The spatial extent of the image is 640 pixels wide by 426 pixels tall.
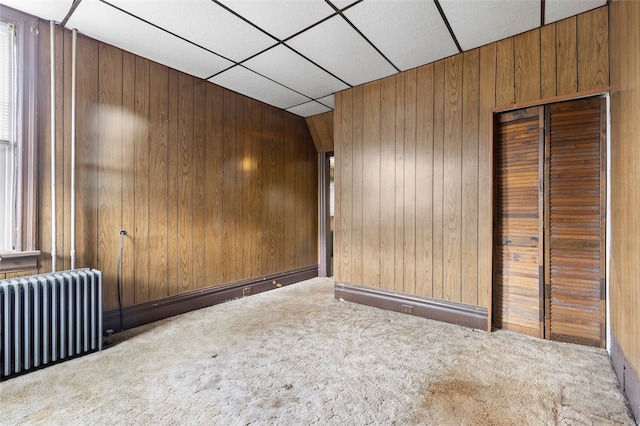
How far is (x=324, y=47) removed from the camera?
288 cm

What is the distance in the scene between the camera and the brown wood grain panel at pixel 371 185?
142 inches

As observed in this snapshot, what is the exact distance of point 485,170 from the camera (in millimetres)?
2873

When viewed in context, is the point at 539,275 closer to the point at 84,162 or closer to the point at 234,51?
the point at 234,51

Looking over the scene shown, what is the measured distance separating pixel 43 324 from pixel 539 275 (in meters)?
3.96

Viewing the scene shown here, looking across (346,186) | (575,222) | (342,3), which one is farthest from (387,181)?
(342,3)

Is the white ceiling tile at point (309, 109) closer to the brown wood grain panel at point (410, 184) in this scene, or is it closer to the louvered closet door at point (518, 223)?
the brown wood grain panel at point (410, 184)

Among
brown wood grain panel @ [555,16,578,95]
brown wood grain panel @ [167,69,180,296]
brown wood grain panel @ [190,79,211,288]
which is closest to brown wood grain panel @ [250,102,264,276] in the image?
brown wood grain panel @ [190,79,211,288]

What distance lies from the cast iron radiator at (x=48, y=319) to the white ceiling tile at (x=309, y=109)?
3.30m

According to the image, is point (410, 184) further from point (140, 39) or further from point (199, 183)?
point (140, 39)

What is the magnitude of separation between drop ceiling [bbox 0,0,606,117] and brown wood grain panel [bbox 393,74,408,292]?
29 cm

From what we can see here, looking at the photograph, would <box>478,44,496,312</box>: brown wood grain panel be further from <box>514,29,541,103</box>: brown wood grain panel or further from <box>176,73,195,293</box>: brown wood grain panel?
<box>176,73,195,293</box>: brown wood grain panel

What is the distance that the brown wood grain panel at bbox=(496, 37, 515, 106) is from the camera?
2.75 metres

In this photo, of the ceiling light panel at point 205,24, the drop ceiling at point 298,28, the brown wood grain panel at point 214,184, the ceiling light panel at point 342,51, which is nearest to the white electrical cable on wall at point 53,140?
the drop ceiling at point 298,28

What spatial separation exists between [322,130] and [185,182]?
7.99 feet
